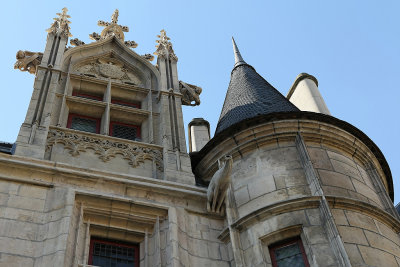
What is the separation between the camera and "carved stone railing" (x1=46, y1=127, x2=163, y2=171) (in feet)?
38.4

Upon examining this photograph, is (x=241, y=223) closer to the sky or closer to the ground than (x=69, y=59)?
closer to the ground

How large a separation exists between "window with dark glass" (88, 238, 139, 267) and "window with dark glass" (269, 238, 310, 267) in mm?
2254

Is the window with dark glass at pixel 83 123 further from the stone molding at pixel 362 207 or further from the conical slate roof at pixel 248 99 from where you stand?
the stone molding at pixel 362 207

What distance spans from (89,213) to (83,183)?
2.00 ft

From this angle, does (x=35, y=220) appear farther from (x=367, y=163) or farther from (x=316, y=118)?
(x=367, y=163)

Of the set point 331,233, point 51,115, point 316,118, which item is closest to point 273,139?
point 316,118

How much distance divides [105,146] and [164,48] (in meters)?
5.14

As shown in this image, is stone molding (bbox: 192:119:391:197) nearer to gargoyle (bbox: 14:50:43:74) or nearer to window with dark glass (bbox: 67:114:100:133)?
window with dark glass (bbox: 67:114:100:133)

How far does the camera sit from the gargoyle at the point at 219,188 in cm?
1061

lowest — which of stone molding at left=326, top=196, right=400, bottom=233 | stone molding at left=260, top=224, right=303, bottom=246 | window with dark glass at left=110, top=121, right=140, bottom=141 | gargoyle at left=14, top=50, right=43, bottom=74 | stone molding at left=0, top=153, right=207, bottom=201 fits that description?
stone molding at left=260, top=224, right=303, bottom=246

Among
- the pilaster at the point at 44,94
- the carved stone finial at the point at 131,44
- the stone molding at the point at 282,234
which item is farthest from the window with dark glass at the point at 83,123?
the stone molding at the point at 282,234

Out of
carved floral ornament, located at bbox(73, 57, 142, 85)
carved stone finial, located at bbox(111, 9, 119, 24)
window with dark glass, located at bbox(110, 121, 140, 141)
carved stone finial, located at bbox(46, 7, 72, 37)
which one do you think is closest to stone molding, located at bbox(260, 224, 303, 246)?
window with dark glass, located at bbox(110, 121, 140, 141)

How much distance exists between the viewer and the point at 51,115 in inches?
489

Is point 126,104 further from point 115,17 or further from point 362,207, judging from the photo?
point 362,207
